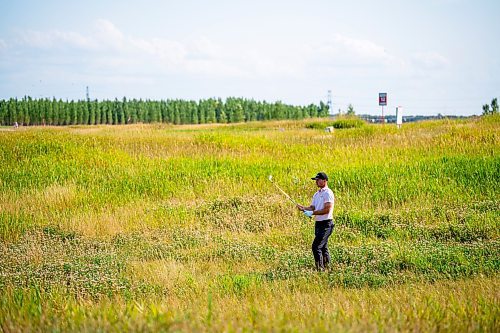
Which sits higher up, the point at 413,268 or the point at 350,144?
the point at 350,144

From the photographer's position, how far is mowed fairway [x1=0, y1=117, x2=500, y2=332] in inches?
203

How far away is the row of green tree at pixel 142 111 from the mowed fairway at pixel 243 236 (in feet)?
290

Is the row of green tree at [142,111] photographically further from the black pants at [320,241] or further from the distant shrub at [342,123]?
the black pants at [320,241]

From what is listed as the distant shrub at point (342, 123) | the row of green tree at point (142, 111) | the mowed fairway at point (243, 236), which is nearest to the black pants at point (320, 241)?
the mowed fairway at point (243, 236)

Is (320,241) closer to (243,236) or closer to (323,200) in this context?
(323,200)

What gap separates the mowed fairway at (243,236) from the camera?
5.15m

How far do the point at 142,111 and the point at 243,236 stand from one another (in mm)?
111567

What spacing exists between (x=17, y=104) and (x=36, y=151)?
92.4 metres

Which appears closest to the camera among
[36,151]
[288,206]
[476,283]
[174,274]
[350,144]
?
[476,283]

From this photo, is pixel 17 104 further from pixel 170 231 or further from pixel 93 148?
pixel 170 231

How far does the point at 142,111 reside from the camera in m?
121

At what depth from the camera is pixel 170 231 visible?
42.2 feet

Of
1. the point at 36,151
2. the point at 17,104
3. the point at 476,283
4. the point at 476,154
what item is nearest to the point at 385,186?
the point at 476,154

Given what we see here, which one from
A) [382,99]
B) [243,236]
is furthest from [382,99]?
[243,236]
